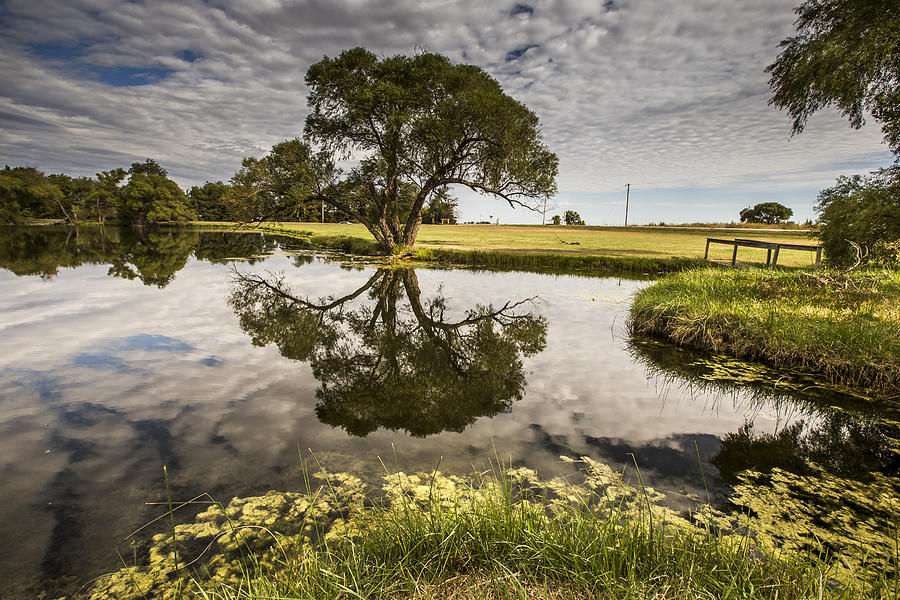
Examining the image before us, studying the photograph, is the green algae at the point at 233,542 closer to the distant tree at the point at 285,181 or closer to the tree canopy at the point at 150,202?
the distant tree at the point at 285,181

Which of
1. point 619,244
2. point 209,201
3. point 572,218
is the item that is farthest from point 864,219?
point 209,201

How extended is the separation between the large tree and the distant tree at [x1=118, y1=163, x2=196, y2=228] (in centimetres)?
6983

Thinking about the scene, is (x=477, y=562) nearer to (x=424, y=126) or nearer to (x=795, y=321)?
(x=795, y=321)

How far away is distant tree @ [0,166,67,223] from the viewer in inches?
2704

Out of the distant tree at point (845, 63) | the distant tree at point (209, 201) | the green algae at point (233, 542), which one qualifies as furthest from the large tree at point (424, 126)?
the distant tree at point (209, 201)

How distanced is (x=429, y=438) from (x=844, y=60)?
17.8m

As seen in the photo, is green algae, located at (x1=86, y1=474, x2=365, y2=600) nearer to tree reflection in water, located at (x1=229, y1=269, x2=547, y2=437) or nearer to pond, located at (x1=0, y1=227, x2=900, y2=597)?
pond, located at (x1=0, y1=227, x2=900, y2=597)

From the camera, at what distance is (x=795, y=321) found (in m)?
7.92

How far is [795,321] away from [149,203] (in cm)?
9875

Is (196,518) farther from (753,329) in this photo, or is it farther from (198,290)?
(198,290)

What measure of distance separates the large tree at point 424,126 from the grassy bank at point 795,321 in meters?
14.5

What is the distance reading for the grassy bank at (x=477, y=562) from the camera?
2.11 meters

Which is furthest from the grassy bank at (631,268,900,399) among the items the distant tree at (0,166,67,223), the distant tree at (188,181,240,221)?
the distant tree at (188,181,240,221)

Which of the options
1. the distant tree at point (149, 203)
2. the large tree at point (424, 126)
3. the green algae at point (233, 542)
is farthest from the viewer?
the distant tree at point (149, 203)
